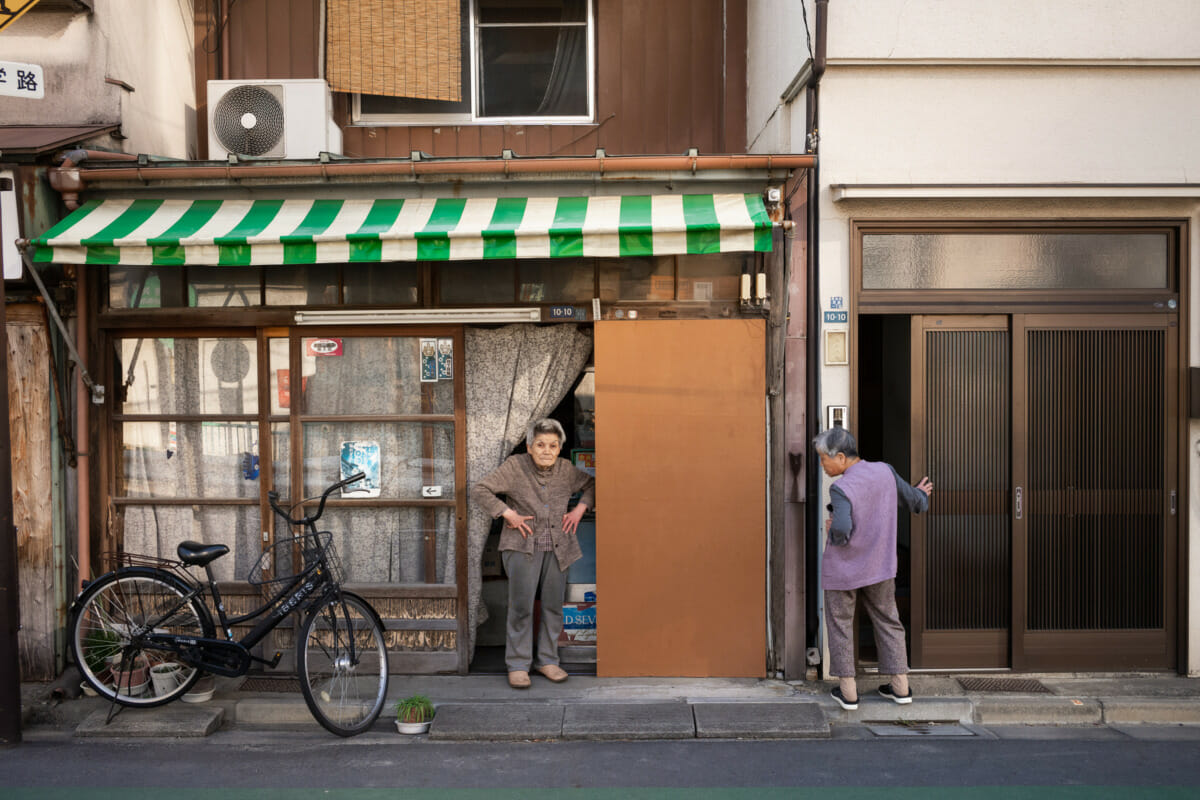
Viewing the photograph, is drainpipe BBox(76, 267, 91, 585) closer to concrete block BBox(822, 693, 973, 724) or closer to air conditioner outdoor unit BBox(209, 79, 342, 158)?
air conditioner outdoor unit BBox(209, 79, 342, 158)

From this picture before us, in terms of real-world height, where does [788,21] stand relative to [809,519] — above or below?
above

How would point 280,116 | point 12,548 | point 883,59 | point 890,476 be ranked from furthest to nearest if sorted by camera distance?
point 280,116, point 883,59, point 890,476, point 12,548

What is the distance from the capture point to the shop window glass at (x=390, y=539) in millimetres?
7055

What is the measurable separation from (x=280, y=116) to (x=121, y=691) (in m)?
4.53

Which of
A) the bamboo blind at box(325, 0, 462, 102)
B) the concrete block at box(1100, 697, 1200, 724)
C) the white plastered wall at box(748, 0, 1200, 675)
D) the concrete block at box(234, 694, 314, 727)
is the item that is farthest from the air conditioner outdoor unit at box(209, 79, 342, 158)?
the concrete block at box(1100, 697, 1200, 724)

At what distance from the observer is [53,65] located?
6898 millimetres

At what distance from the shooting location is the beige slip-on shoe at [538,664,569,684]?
6.75 meters

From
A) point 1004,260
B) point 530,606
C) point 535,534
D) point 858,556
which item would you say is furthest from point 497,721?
point 1004,260

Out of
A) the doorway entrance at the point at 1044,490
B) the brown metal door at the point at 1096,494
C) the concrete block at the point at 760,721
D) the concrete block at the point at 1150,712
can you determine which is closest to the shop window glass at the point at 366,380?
the concrete block at the point at 760,721

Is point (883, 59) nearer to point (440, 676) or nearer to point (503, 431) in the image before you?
point (503, 431)

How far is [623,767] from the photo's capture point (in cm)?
537

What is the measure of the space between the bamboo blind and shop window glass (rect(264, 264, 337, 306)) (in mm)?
1901

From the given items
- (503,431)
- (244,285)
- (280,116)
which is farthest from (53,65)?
(503,431)

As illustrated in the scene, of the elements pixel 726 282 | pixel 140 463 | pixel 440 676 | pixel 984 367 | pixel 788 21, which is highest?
pixel 788 21
